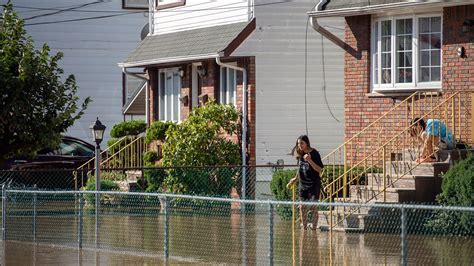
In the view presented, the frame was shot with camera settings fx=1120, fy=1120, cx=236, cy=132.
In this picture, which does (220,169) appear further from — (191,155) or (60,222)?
(60,222)

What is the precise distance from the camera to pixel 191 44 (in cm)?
2764

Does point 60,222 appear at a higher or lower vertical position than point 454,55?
lower

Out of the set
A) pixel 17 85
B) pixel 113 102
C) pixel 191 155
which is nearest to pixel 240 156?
pixel 191 155

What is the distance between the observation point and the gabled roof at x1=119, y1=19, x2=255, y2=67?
84.1 ft

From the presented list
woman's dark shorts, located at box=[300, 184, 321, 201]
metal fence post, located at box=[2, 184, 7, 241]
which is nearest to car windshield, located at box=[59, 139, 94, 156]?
metal fence post, located at box=[2, 184, 7, 241]

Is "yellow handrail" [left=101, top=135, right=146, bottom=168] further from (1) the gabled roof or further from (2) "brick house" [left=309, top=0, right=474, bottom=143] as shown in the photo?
(2) "brick house" [left=309, top=0, right=474, bottom=143]

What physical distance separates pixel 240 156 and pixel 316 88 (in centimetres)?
239

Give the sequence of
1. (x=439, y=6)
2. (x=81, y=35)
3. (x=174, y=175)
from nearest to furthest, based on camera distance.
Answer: (x=439, y=6) → (x=174, y=175) → (x=81, y=35)

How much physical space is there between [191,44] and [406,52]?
6852 mm

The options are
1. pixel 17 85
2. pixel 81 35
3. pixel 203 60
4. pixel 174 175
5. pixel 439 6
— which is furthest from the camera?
pixel 81 35

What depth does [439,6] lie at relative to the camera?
21.4 meters

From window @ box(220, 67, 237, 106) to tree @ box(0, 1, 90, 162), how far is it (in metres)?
7.23

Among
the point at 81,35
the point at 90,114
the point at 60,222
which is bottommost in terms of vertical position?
the point at 60,222

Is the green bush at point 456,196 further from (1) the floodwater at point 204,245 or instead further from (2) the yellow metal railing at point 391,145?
(2) the yellow metal railing at point 391,145
